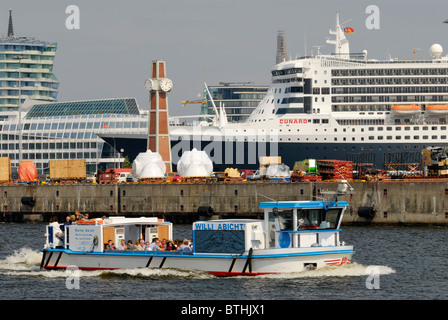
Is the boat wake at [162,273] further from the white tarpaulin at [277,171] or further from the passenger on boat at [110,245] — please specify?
the white tarpaulin at [277,171]

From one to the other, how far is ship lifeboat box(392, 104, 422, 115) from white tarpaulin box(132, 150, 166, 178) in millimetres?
34776

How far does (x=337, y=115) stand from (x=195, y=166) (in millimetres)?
32925

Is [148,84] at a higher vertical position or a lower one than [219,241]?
higher

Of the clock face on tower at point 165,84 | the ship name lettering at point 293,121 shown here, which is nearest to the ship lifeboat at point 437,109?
Result: the ship name lettering at point 293,121

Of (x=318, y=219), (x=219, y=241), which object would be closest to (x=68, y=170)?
(x=219, y=241)

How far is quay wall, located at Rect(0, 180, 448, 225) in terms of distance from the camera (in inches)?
3100

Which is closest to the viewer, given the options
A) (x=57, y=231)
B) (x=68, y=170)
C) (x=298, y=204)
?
(x=298, y=204)

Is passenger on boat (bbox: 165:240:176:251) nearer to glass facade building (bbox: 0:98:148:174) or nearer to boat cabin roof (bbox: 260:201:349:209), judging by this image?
boat cabin roof (bbox: 260:201:349:209)

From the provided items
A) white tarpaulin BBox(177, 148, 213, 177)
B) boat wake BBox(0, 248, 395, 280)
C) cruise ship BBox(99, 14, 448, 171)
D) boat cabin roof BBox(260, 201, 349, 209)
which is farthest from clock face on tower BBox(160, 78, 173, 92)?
boat cabin roof BBox(260, 201, 349, 209)

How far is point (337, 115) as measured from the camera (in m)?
126

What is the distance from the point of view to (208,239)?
154 feet

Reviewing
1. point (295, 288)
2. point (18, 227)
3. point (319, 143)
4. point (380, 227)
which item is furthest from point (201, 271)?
point (319, 143)

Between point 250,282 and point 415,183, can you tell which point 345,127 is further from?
point 250,282

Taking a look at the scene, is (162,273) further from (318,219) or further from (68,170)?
(68,170)
